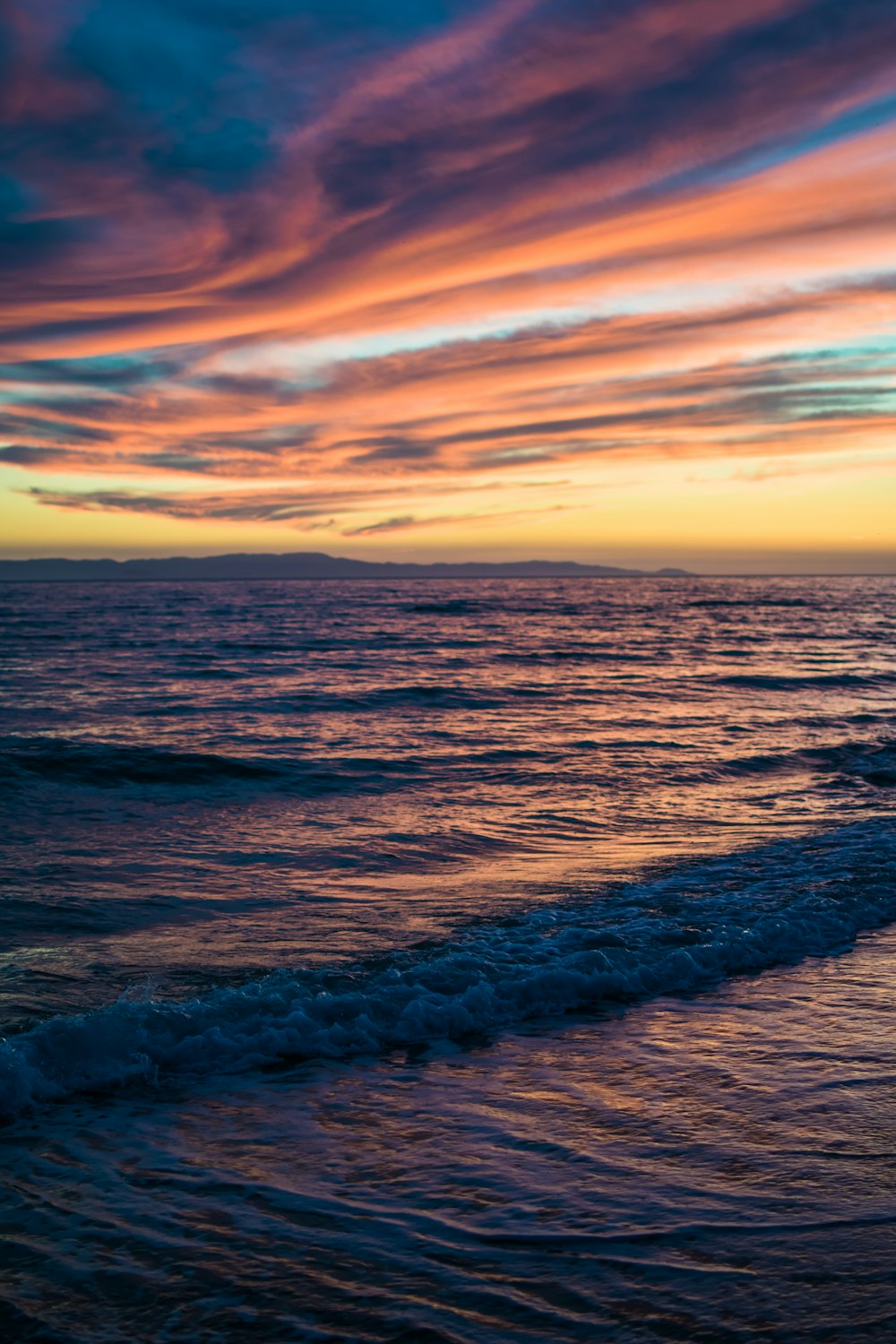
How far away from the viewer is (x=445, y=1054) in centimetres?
528

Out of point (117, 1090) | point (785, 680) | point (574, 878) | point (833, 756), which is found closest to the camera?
point (117, 1090)

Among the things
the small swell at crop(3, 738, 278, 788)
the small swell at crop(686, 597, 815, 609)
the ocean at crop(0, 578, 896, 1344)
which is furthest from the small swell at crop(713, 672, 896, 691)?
the small swell at crop(686, 597, 815, 609)

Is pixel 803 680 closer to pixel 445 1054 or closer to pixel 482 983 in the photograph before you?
pixel 482 983

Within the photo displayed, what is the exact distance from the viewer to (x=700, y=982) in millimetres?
6500

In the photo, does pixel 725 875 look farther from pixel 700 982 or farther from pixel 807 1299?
pixel 807 1299

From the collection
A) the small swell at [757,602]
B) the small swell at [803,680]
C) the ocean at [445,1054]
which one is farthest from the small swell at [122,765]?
the small swell at [757,602]

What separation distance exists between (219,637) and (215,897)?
40261mm

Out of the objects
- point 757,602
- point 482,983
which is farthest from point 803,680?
point 757,602

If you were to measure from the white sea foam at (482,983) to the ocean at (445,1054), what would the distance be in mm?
28

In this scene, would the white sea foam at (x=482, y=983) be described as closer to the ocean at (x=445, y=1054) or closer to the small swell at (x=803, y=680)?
the ocean at (x=445, y=1054)

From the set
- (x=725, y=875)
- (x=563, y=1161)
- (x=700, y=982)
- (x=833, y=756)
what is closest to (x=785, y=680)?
(x=833, y=756)

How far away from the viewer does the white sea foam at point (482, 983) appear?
5094 millimetres

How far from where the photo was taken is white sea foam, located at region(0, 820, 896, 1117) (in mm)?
5094

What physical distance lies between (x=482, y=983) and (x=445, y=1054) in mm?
846
